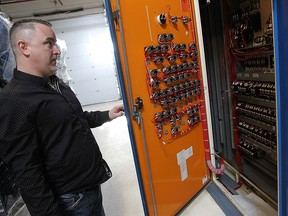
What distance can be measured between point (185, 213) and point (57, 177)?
57.1 inches

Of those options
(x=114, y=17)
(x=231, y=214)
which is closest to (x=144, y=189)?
(x=231, y=214)

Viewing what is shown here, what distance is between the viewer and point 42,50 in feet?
3.41

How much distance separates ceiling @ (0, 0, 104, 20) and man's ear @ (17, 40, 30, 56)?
5.71 metres

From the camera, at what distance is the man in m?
0.92

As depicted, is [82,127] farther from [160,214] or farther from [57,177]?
[160,214]

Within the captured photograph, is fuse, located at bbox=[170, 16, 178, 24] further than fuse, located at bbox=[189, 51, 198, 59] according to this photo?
No

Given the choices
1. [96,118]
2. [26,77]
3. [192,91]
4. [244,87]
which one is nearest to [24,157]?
[26,77]

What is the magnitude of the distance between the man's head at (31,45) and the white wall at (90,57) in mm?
6644

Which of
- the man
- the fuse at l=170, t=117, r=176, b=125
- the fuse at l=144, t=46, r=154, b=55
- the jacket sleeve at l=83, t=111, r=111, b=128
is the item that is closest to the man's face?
the man

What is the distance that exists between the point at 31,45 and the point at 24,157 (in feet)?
1.75

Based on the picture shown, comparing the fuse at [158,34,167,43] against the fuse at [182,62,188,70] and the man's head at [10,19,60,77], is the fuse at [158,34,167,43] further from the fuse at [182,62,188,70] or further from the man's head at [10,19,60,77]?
the man's head at [10,19,60,77]

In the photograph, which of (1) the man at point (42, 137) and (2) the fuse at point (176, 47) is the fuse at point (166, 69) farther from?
(1) the man at point (42, 137)

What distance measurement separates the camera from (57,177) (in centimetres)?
112

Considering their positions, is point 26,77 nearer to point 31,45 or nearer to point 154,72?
point 31,45
